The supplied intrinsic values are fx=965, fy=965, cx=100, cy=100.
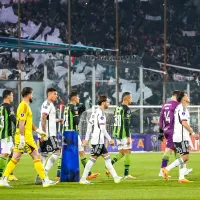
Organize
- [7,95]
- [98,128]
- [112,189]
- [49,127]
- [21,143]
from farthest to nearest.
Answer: [7,95], [49,127], [98,128], [21,143], [112,189]

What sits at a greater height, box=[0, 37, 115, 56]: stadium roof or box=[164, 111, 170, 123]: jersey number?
box=[0, 37, 115, 56]: stadium roof

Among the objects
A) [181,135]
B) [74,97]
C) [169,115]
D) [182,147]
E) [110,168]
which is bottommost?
[110,168]

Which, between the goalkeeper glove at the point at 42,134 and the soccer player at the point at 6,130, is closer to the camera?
the goalkeeper glove at the point at 42,134

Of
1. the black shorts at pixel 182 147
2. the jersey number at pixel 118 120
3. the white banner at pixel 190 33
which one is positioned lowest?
the black shorts at pixel 182 147

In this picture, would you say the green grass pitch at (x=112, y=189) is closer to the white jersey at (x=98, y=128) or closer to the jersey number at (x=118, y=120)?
the white jersey at (x=98, y=128)

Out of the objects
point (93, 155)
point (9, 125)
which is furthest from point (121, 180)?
point (9, 125)

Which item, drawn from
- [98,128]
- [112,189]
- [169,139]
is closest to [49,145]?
[98,128]

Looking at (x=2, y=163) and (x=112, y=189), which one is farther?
(x=2, y=163)

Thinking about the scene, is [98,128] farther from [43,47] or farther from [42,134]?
[43,47]

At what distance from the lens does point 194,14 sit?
171 feet

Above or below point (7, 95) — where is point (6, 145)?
below

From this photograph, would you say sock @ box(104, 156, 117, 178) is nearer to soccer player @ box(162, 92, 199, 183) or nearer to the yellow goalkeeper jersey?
soccer player @ box(162, 92, 199, 183)

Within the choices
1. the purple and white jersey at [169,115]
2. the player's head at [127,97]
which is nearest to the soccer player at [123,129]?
the player's head at [127,97]

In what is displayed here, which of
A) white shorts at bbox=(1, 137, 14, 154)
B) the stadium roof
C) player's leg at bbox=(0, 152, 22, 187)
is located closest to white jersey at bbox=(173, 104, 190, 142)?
player's leg at bbox=(0, 152, 22, 187)
